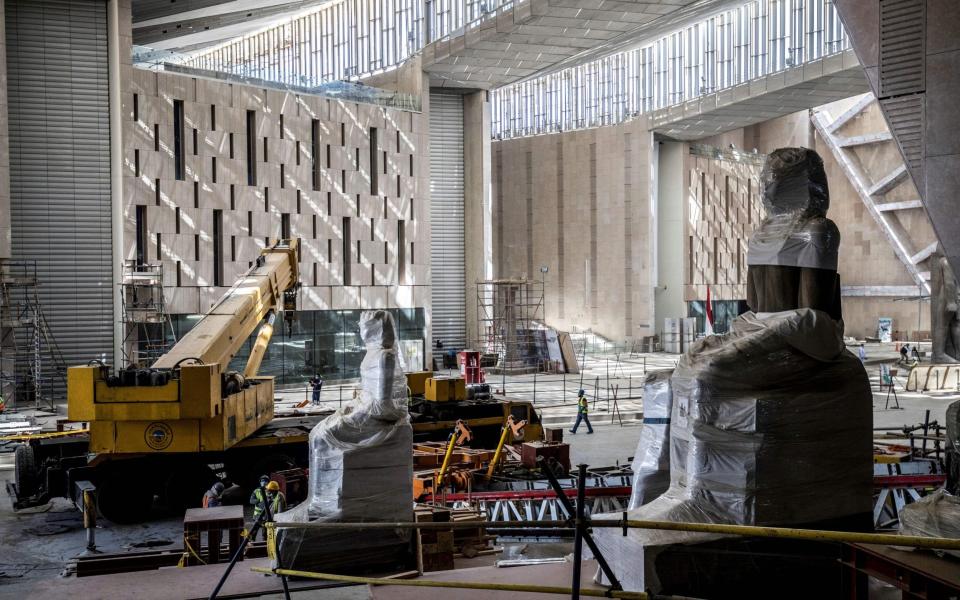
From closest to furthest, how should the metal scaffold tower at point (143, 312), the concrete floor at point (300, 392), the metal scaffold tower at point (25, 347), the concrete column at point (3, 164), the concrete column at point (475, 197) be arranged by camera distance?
the concrete floor at point (300, 392) → the metal scaffold tower at point (25, 347) → the concrete column at point (3, 164) → the metal scaffold tower at point (143, 312) → the concrete column at point (475, 197)

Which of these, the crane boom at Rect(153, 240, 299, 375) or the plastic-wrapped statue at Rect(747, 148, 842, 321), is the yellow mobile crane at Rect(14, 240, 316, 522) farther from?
the plastic-wrapped statue at Rect(747, 148, 842, 321)

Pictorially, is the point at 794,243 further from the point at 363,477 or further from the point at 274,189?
the point at 274,189

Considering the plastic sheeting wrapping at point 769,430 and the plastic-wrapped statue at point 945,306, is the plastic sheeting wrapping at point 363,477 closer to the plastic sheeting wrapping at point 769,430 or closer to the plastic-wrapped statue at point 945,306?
the plastic sheeting wrapping at point 769,430

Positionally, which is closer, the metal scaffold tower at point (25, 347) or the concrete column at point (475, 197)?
the metal scaffold tower at point (25, 347)

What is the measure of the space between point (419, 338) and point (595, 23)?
52.9ft

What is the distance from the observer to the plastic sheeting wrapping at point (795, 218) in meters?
6.91

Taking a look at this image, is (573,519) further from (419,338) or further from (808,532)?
(419,338)

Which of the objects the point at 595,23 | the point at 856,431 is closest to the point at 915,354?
the point at 595,23

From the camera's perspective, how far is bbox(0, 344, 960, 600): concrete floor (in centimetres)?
1350

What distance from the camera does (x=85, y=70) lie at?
34.3 meters

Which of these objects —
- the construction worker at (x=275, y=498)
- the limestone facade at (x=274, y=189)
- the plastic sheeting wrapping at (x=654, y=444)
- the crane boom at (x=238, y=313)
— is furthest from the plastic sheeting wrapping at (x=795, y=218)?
the limestone facade at (x=274, y=189)

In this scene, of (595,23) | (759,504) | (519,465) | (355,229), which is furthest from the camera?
(355,229)

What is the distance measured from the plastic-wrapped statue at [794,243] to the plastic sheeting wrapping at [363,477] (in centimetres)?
428

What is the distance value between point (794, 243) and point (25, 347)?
3156cm
